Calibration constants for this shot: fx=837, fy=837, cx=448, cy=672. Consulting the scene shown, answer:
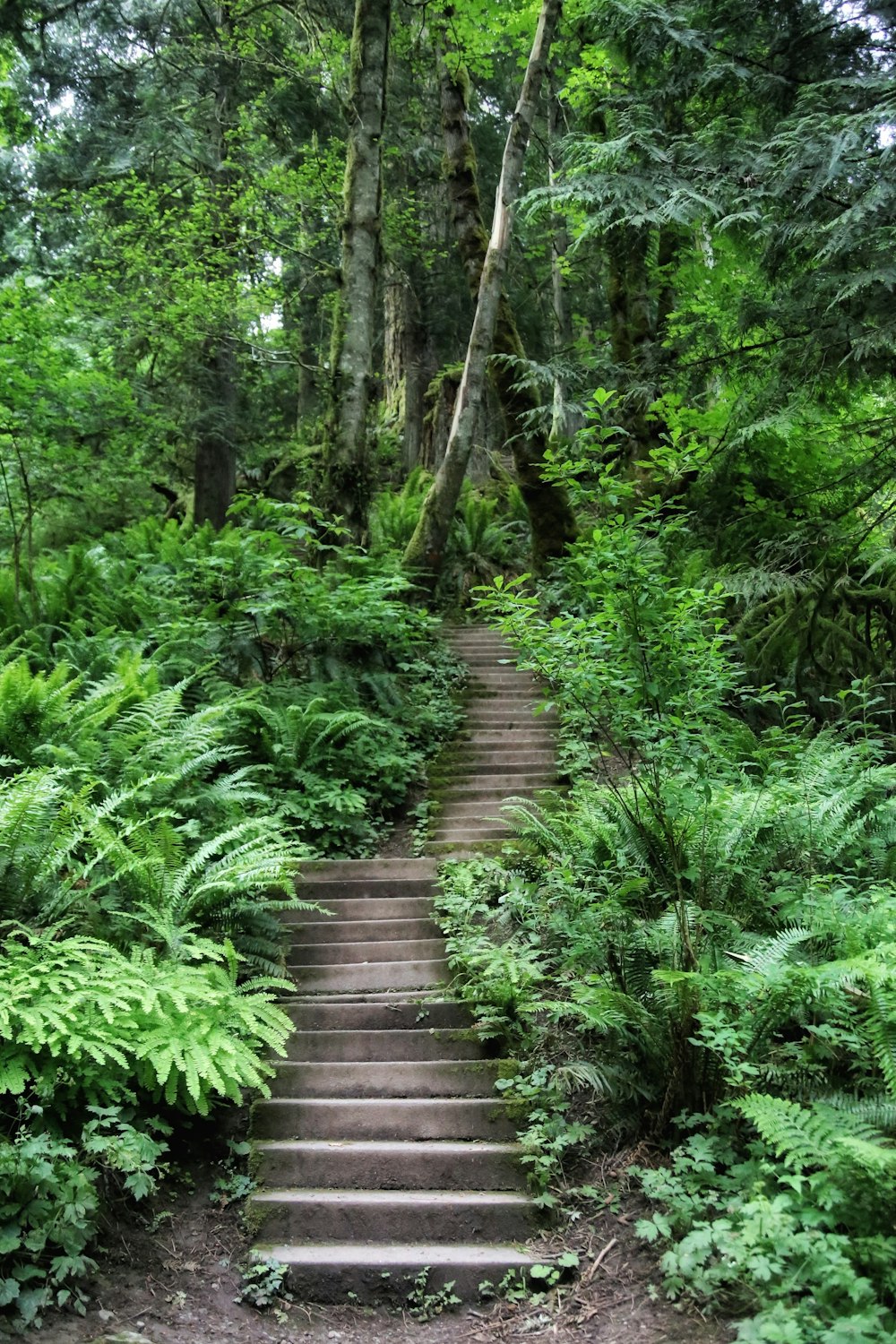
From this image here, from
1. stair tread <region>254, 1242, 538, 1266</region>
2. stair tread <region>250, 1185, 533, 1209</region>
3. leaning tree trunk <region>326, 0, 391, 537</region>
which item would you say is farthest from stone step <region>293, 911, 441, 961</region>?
leaning tree trunk <region>326, 0, 391, 537</region>

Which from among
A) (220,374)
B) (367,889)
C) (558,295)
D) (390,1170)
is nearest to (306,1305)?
(390,1170)

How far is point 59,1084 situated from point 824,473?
8261mm

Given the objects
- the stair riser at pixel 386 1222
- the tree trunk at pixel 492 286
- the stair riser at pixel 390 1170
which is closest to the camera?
the stair riser at pixel 386 1222

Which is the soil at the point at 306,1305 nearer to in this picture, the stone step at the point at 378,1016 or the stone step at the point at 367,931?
the stone step at the point at 378,1016

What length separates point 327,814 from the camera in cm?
621

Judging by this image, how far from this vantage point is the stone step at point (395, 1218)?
3445 millimetres

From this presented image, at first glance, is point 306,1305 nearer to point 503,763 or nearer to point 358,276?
point 503,763

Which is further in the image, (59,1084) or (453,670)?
(453,670)

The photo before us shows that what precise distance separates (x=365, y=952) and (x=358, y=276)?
722 cm

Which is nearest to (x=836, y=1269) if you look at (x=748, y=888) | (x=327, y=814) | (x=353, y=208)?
(x=748, y=888)

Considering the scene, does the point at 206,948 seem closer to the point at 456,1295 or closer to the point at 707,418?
the point at 456,1295

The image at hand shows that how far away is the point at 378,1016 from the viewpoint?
4.52 meters

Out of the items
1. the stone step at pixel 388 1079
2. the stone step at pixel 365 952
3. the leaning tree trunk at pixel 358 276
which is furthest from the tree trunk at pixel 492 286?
the stone step at pixel 388 1079

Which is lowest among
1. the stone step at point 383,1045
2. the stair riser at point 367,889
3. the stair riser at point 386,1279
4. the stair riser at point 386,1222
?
the stair riser at point 386,1279
